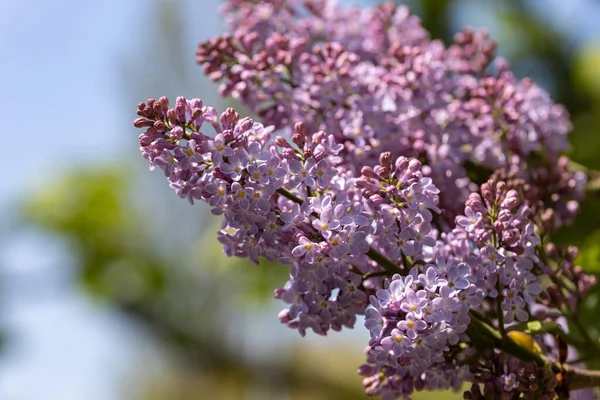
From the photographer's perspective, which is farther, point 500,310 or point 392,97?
point 392,97

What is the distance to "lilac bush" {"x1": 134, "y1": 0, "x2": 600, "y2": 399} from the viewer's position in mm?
575

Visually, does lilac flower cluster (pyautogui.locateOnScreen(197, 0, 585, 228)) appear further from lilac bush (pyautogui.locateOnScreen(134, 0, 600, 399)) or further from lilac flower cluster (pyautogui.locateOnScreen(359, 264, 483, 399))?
lilac flower cluster (pyautogui.locateOnScreen(359, 264, 483, 399))

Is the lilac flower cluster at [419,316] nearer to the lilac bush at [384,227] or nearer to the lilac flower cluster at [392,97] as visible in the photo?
the lilac bush at [384,227]

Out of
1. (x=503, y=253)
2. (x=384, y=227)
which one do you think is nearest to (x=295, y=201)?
(x=384, y=227)

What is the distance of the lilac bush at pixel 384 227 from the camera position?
58 cm

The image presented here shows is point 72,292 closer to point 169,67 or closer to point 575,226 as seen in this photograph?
point 169,67

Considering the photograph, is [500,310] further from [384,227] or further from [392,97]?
[392,97]

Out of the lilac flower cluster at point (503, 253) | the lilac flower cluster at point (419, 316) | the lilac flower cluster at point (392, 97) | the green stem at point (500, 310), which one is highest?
the lilac flower cluster at point (392, 97)

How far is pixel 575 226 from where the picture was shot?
98 centimetres

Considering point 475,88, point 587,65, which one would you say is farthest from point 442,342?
point 587,65

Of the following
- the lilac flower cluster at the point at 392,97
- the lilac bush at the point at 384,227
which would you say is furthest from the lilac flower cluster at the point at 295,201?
the lilac flower cluster at the point at 392,97

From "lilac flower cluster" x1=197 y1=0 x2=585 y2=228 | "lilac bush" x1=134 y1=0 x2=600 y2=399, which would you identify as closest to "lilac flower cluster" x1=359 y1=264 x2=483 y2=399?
"lilac bush" x1=134 y1=0 x2=600 y2=399

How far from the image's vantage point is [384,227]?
60 centimetres

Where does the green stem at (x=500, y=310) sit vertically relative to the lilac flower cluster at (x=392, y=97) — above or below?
below
